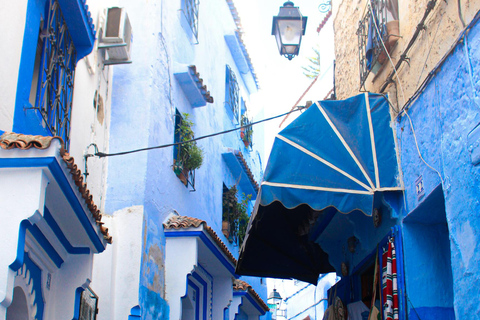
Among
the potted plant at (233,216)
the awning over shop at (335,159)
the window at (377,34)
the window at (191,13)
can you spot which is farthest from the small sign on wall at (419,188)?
the potted plant at (233,216)

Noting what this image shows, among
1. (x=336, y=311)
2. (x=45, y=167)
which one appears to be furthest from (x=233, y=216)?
(x=45, y=167)

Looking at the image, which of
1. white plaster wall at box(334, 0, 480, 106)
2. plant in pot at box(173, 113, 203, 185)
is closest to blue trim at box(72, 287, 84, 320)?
white plaster wall at box(334, 0, 480, 106)

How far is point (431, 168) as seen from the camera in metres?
5.55

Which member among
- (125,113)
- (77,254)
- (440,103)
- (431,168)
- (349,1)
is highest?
(349,1)

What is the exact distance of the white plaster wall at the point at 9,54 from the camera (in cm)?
503

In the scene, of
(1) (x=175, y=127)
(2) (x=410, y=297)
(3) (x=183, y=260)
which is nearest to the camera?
(2) (x=410, y=297)

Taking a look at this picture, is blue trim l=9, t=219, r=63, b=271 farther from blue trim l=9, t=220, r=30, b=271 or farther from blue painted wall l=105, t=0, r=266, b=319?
blue painted wall l=105, t=0, r=266, b=319

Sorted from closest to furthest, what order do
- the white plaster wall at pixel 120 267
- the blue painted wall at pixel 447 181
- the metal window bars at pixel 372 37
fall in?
the blue painted wall at pixel 447 181 → the metal window bars at pixel 372 37 → the white plaster wall at pixel 120 267

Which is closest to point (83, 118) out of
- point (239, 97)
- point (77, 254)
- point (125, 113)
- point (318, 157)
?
point (125, 113)

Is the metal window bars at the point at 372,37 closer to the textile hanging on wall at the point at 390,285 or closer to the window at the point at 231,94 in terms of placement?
the textile hanging on wall at the point at 390,285

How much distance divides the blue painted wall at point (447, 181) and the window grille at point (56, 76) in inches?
151

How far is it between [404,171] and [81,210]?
11.0 feet

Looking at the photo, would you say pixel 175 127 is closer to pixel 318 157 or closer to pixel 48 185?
pixel 318 157

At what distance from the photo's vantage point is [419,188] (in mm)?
5812
